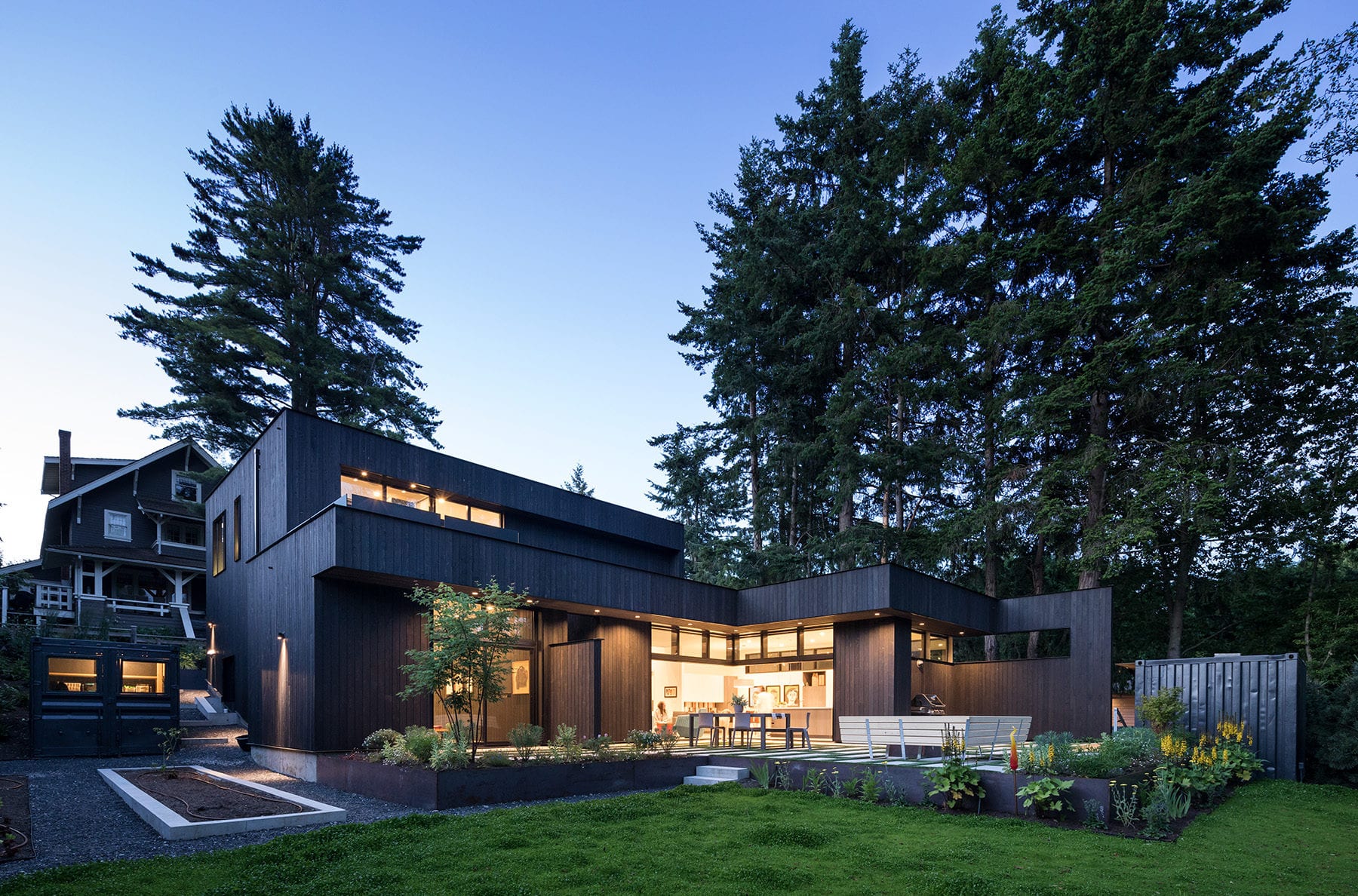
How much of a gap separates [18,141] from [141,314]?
327 inches

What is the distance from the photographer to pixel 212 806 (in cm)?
761

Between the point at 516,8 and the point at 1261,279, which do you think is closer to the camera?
the point at 1261,279

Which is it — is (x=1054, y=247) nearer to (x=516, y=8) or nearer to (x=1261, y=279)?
(x=1261, y=279)

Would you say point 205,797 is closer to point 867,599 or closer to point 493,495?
point 493,495

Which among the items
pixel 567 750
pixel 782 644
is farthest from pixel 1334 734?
pixel 567 750

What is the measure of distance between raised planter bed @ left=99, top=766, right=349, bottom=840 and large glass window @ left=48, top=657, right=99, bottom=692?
4.45 meters

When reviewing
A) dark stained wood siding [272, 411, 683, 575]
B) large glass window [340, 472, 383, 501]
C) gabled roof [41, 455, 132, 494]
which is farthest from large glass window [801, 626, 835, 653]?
gabled roof [41, 455, 132, 494]

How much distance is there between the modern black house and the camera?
36.8 ft

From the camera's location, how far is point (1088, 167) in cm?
2072

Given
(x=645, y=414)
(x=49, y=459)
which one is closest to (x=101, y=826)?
(x=49, y=459)

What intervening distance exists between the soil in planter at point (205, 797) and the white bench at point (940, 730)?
24.9 ft

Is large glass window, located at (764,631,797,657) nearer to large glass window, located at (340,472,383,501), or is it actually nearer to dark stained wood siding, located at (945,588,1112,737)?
dark stained wood siding, located at (945,588,1112,737)

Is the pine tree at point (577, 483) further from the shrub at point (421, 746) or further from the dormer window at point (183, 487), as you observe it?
the shrub at point (421, 746)

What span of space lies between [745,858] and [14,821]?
7.29m
